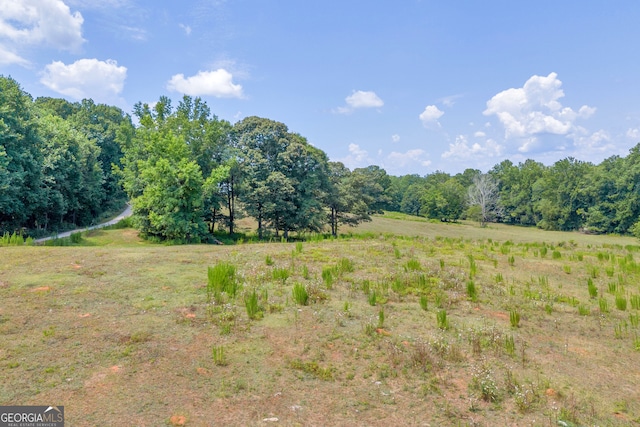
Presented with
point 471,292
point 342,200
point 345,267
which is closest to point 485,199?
point 342,200

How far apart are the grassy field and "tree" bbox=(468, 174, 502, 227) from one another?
6266 centimetres

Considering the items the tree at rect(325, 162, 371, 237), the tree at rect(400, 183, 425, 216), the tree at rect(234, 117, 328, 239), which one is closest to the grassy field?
the tree at rect(234, 117, 328, 239)

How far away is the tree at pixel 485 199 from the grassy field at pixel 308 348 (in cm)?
6266

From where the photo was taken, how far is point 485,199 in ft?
228

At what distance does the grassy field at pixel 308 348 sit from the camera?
4.38 meters

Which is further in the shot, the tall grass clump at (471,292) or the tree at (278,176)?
the tree at (278,176)

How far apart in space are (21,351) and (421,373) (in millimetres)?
6247

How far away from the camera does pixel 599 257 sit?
14.8 meters

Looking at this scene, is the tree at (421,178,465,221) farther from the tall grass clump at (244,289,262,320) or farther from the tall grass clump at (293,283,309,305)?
the tall grass clump at (244,289,262,320)

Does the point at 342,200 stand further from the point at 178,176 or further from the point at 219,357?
the point at 219,357

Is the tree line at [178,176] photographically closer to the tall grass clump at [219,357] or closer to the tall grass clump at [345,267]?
the tall grass clump at [345,267]

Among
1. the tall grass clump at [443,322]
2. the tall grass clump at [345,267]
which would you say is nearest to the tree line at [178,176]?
the tall grass clump at [345,267]

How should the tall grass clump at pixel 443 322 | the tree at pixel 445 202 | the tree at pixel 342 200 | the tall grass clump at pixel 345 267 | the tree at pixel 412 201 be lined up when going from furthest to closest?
the tree at pixel 412 201, the tree at pixel 445 202, the tree at pixel 342 200, the tall grass clump at pixel 345 267, the tall grass clump at pixel 443 322

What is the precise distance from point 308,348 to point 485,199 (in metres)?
72.5
